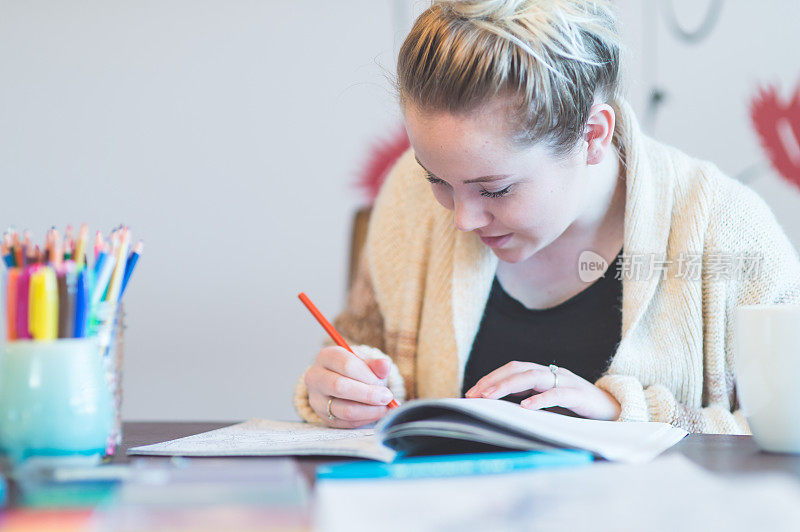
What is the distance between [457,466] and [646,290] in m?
0.61

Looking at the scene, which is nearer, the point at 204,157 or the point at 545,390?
the point at 545,390

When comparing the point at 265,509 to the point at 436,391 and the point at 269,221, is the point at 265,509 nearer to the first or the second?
the point at 436,391

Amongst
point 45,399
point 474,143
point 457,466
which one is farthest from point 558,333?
point 45,399

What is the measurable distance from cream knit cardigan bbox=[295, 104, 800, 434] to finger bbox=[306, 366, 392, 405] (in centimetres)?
9

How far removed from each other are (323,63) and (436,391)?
94 cm

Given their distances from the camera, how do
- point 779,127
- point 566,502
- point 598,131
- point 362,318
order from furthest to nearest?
point 779,127
point 362,318
point 598,131
point 566,502

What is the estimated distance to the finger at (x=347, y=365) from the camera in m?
0.91

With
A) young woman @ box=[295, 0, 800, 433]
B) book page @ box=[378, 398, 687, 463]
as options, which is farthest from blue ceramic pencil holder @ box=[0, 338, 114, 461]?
young woman @ box=[295, 0, 800, 433]

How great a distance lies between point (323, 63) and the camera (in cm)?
183

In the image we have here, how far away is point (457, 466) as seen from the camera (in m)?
0.56

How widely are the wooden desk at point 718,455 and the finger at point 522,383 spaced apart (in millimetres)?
158

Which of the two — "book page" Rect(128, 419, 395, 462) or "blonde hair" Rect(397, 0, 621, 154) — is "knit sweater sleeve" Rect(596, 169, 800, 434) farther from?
"book page" Rect(128, 419, 395, 462)

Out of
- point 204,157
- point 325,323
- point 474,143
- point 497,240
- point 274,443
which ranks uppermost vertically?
point 204,157

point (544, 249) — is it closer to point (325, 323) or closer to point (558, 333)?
point (558, 333)
